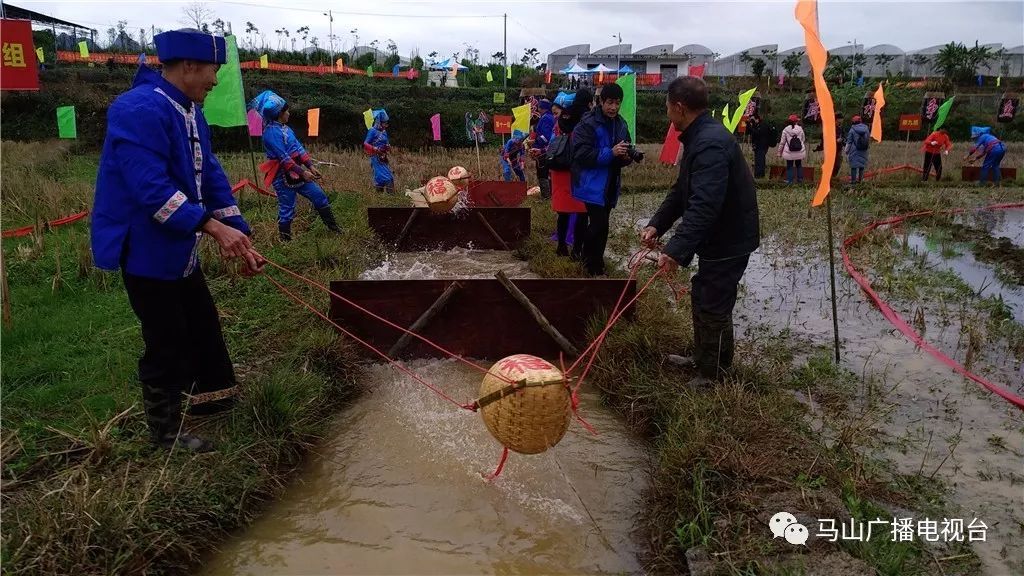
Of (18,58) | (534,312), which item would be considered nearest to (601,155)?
(534,312)

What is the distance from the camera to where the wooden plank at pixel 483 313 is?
4707 mm

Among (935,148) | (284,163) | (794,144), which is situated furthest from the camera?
(935,148)

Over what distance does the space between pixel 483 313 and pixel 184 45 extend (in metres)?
2.63

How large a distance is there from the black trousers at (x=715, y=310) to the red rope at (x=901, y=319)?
4.38 feet

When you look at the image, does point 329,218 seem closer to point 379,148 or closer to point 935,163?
point 379,148

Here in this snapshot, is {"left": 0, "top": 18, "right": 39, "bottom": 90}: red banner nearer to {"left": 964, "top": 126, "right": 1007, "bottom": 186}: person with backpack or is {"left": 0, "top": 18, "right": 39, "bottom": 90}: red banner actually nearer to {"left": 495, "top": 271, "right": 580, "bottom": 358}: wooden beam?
{"left": 495, "top": 271, "right": 580, "bottom": 358}: wooden beam

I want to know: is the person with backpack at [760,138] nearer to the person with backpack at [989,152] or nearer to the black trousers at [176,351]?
the person with backpack at [989,152]

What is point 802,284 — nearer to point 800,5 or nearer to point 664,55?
point 800,5

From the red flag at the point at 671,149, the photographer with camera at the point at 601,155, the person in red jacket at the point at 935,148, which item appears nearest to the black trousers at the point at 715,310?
the photographer with camera at the point at 601,155

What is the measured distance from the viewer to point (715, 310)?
387 cm

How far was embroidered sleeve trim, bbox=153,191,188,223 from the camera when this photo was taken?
9.23 ft

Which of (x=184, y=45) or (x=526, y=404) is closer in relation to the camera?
(x=526, y=404)

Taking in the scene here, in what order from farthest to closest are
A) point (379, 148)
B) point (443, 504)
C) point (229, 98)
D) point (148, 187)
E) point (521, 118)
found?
point (521, 118)
point (379, 148)
point (229, 98)
point (443, 504)
point (148, 187)

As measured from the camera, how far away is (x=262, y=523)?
9.84 feet
